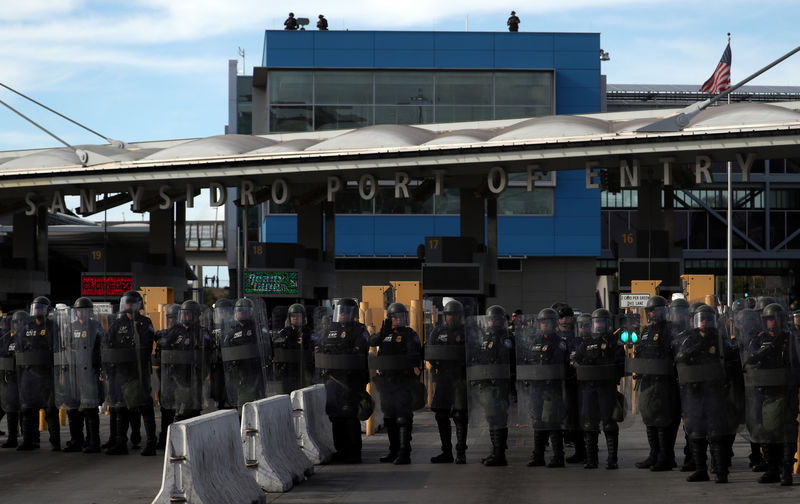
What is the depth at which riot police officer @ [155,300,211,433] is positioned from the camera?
15023 mm

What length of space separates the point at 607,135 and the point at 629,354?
6126 mm

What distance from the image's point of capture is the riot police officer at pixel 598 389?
13.3 meters

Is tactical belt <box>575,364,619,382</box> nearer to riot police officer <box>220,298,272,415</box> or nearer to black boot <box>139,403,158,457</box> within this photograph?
riot police officer <box>220,298,272,415</box>

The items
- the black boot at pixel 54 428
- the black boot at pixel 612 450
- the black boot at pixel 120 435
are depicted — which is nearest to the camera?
the black boot at pixel 612 450

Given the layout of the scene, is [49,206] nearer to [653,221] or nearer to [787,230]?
[653,221]

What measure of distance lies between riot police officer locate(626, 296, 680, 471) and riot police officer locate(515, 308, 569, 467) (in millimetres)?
994

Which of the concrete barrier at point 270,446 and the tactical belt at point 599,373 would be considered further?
the tactical belt at point 599,373

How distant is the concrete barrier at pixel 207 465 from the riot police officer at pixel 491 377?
12.6 feet

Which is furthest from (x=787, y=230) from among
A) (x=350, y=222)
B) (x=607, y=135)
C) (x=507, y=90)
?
(x=607, y=135)

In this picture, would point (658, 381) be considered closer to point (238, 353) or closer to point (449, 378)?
point (449, 378)

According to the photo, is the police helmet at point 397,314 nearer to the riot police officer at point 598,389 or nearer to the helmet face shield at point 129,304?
the riot police officer at point 598,389

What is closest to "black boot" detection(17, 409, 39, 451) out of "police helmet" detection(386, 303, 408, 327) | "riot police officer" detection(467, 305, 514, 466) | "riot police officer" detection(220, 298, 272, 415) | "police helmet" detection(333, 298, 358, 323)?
"riot police officer" detection(220, 298, 272, 415)

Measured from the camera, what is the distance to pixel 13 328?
1598 centimetres

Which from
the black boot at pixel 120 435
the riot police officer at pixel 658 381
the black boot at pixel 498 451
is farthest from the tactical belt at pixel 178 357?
the riot police officer at pixel 658 381
